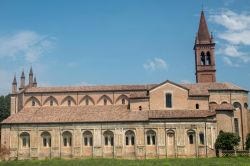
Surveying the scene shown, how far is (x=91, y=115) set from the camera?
47812 mm

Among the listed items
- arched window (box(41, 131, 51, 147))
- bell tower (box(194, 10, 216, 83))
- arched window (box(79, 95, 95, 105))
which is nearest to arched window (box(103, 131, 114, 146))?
arched window (box(41, 131, 51, 147))

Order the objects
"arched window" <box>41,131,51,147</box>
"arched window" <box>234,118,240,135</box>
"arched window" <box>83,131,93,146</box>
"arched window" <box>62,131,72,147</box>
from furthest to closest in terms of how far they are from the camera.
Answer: "arched window" <box>234,118,240,135</box>
"arched window" <box>41,131,51,147</box>
"arched window" <box>62,131,72,147</box>
"arched window" <box>83,131,93,146</box>

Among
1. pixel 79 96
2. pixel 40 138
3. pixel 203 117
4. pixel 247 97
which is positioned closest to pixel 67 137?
pixel 40 138

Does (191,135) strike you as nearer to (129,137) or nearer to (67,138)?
(129,137)

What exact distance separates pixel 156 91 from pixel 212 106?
8156 mm

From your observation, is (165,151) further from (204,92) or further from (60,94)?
(60,94)

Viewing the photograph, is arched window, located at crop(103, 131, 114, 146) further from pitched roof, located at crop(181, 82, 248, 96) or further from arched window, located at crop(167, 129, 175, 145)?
pitched roof, located at crop(181, 82, 248, 96)

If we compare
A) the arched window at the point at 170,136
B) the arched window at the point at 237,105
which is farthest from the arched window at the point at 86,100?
the arched window at the point at 237,105

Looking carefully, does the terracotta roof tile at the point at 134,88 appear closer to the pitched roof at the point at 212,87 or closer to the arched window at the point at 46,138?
the pitched roof at the point at 212,87

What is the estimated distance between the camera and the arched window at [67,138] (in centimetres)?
4684

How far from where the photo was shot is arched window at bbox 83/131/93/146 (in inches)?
1836

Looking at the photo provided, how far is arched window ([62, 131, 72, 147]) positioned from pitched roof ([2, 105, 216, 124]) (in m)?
1.70

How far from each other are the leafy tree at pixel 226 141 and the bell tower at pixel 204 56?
20.3 meters

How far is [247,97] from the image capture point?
175ft
